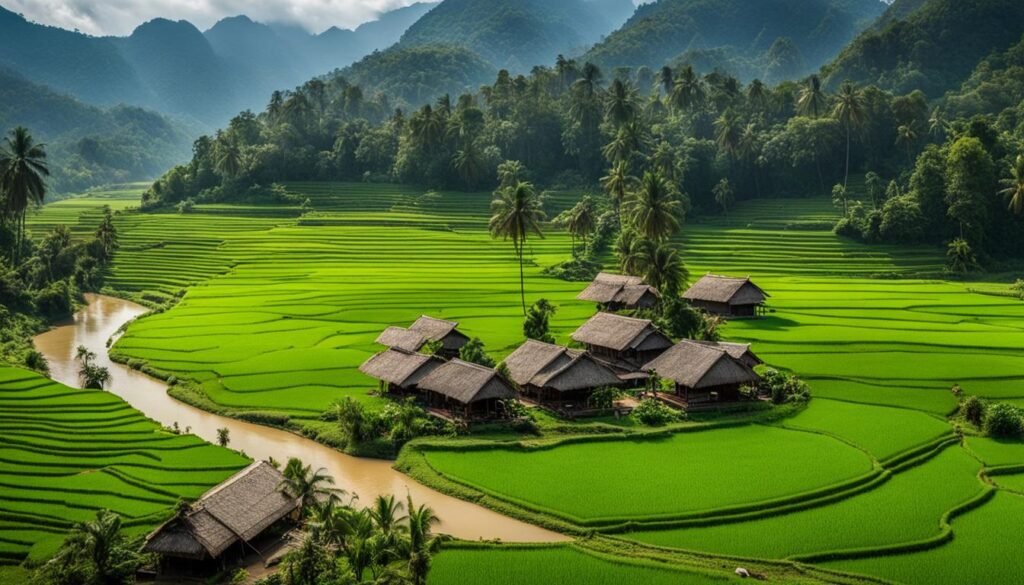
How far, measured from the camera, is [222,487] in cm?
2303

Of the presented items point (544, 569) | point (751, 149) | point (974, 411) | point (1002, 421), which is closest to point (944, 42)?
point (751, 149)

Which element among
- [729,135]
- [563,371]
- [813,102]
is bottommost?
[563,371]

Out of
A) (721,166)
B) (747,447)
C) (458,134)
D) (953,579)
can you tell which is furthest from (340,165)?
(953,579)

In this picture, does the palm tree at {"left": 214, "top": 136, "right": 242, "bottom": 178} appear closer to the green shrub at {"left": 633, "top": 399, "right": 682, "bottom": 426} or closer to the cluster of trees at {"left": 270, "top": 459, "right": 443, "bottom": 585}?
the green shrub at {"left": 633, "top": 399, "right": 682, "bottom": 426}

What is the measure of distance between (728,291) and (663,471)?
23.8 meters

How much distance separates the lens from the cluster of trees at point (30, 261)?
5269 centimetres

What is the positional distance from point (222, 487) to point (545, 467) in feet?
32.6

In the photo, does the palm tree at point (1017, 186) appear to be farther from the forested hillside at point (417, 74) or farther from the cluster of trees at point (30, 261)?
the forested hillside at point (417, 74)

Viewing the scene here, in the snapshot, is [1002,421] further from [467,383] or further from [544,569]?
[467,383]

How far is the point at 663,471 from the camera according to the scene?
1056 inches

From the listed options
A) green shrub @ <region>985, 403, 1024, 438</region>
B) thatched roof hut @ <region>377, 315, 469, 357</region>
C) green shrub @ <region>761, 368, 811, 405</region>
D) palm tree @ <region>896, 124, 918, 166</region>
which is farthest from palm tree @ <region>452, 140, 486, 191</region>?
green shrub @ <region>985, 403, 1024, 438</region>

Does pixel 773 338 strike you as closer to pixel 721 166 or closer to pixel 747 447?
pixel 747 447

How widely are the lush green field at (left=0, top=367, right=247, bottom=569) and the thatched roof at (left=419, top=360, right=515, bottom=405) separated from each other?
7594 mm

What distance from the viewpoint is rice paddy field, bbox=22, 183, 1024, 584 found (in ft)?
73.0
